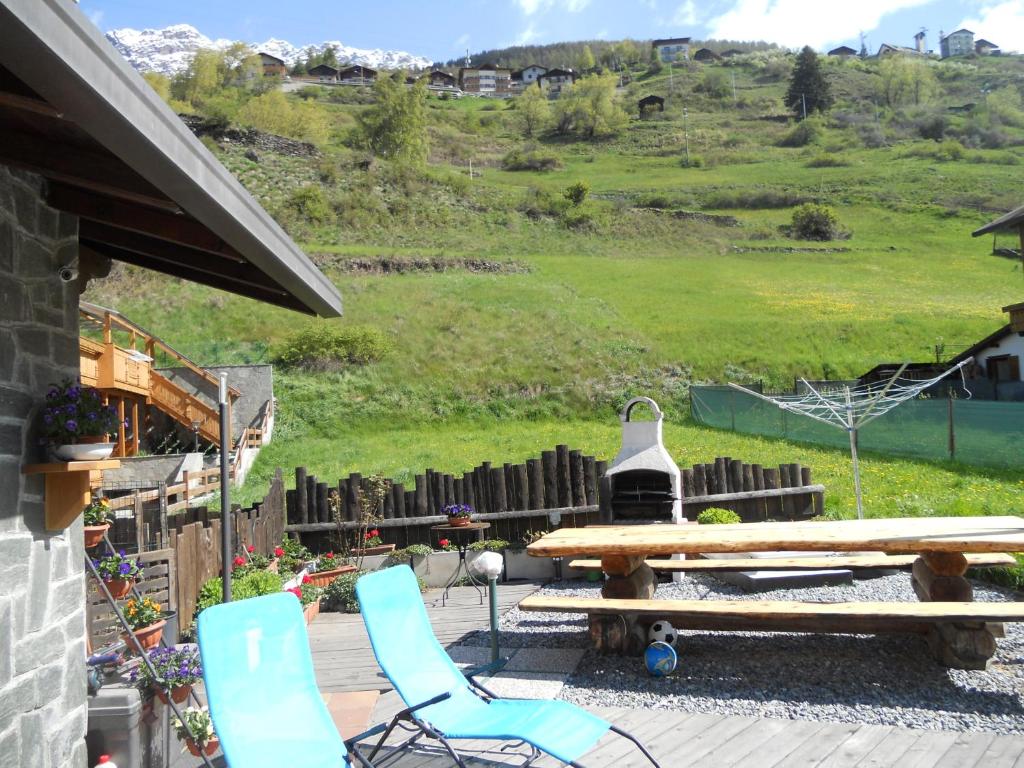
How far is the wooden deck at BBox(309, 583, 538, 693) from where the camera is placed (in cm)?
525

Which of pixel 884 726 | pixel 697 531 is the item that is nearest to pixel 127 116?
pixel 884 726

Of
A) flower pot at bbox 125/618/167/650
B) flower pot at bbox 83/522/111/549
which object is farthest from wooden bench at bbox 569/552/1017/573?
flower pot at bbox 83/522/111/549

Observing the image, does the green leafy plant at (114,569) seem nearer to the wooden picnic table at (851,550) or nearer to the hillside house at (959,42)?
the wooden picnic table at (851,550)

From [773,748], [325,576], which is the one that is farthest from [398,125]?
[773,748]

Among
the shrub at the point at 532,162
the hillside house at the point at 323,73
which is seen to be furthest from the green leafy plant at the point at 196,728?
the hillside house at the point at 323,73

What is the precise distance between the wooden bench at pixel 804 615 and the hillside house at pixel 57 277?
10.4 feet

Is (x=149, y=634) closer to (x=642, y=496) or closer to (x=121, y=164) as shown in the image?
(x=121, y=164)

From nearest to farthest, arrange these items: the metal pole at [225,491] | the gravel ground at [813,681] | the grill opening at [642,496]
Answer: the gravel ground at [813,681] → the metal pole at [225,491] → the grill opening at [642,496]

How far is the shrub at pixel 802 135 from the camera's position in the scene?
69250 mm

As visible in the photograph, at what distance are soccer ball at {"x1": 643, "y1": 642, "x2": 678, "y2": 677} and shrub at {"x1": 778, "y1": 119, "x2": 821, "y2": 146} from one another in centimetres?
7261

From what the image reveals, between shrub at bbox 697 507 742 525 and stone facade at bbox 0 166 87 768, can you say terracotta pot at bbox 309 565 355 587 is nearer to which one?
shrub at bbox 697 507 742 525

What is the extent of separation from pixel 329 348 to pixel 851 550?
60.8 feet

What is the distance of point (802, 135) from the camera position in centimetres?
6981

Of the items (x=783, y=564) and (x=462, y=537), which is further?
(x=462, y=537)
